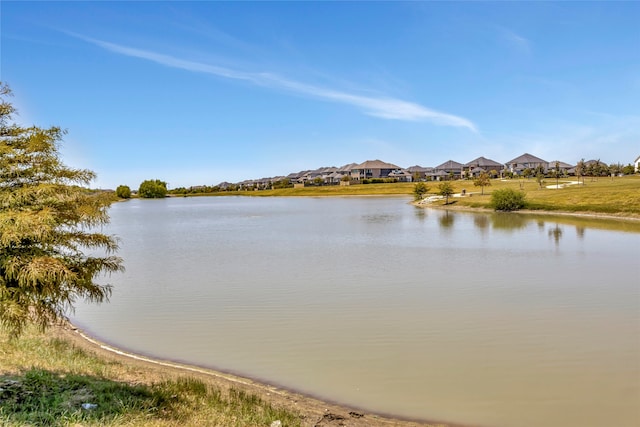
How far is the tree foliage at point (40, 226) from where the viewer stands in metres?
7.34

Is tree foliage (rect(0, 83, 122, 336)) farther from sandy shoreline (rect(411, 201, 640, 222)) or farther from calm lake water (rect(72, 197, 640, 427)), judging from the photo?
sandy shoreline (rect(411, 201, 640, 222))

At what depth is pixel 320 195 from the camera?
149750 millimetres

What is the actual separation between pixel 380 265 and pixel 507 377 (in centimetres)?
1642

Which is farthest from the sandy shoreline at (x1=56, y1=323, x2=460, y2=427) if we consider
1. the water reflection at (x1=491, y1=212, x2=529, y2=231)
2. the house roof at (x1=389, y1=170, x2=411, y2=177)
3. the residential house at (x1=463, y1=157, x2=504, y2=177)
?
the house roof at (x1=389, y1=170, x2=411, y2=177)

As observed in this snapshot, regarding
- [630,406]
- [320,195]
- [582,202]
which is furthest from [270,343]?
[320,195]

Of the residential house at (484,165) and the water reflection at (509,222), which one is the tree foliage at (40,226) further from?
the residential house at (484,165)

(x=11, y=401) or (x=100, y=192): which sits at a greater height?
(x=100, y=192)

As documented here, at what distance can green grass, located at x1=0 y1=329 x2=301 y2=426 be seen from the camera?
26.7 feet

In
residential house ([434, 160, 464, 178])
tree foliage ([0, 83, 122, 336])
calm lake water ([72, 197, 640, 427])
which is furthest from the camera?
residential house ([434, 160, 464, 178])

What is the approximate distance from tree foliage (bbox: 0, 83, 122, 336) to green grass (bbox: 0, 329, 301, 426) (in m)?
1.59

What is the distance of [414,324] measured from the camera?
16484mm

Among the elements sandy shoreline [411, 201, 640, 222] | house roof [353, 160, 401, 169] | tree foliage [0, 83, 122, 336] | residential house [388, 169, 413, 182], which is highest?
house roof [353, 160, 401, 169]

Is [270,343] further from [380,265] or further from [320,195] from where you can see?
[320,195]

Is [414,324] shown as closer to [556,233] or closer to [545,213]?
[556,233]
